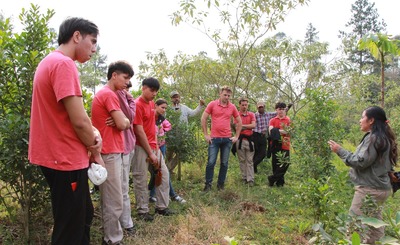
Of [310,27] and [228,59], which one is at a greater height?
[310,27]

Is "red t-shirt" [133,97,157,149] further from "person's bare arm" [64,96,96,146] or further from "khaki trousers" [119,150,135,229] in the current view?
"person's bare arm" [64,96,96,146]

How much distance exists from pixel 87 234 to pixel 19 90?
165cm

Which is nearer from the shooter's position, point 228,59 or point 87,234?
point 87,234

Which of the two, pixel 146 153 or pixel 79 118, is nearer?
pixel 79 118

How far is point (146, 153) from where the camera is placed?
13.6 feet

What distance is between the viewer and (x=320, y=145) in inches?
176

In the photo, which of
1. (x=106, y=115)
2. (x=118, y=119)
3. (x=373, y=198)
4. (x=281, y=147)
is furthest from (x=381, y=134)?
(x=281, y=147)

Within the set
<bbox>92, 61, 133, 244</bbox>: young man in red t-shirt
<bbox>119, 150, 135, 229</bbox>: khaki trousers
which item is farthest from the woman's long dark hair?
<bbox>119, 150, 135, 229</bbox>: khaki trousers

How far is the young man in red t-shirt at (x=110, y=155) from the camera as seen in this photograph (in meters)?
3.18

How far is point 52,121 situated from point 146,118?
7.03 ft

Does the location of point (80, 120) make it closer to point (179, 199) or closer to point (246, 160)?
point (179, 199)

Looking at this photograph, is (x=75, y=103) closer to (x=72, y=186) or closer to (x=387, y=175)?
(x=72, y=186)

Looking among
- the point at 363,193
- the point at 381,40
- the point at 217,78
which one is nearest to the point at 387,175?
the point at 363,193

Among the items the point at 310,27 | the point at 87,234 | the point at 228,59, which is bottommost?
the point at 87,234
